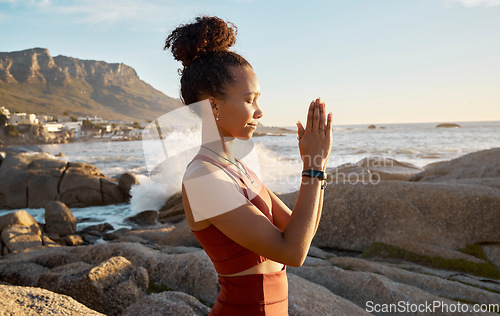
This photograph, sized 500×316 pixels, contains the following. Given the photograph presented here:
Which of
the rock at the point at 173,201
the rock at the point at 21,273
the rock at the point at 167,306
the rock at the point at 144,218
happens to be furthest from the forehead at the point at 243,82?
the rock at the point at 173,201

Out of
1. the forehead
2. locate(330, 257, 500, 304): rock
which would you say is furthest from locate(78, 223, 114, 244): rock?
the forehead

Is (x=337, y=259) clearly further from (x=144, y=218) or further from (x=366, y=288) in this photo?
(x=144, y=218)

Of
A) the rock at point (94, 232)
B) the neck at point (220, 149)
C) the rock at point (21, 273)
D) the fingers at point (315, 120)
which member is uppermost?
the fingers at point (315, 120)

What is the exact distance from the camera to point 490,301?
14.3ft

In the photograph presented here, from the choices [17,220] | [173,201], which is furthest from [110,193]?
[17,220]

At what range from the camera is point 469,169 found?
9.22 meters

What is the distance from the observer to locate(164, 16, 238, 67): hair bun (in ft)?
5.67

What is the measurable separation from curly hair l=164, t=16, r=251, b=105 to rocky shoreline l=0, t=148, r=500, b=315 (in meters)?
1.80

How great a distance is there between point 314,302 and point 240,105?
2859mm

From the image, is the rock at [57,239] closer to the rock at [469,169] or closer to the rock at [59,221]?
the rock at [59,221]

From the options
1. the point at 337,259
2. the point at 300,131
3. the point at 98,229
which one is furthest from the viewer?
the point at 98,229

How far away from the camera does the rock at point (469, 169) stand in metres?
8.79

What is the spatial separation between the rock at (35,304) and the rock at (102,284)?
106 cm

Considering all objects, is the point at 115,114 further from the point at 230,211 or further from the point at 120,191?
the point at 230,211
